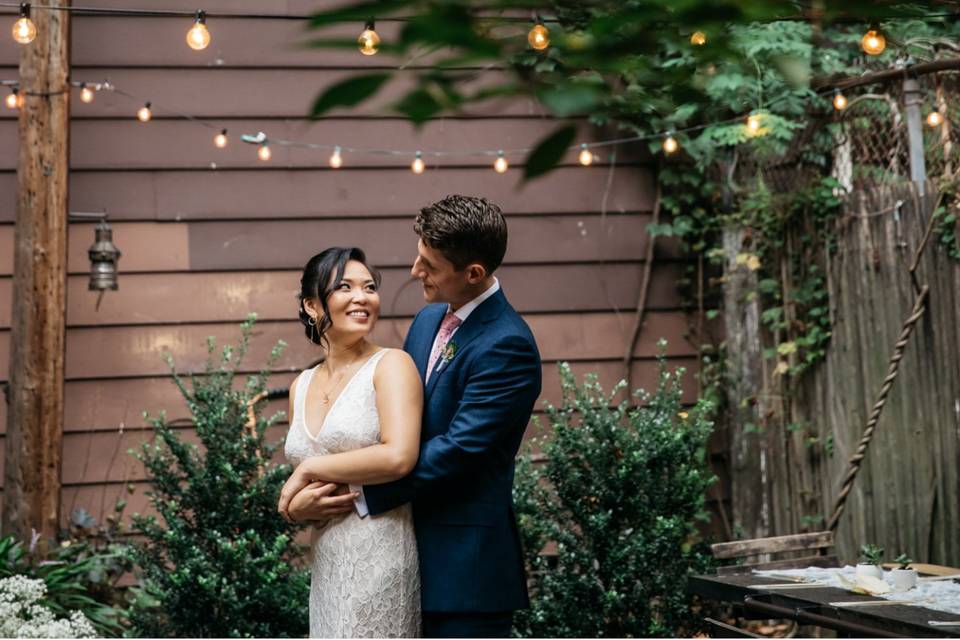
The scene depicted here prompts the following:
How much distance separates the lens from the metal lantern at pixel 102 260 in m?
5.43

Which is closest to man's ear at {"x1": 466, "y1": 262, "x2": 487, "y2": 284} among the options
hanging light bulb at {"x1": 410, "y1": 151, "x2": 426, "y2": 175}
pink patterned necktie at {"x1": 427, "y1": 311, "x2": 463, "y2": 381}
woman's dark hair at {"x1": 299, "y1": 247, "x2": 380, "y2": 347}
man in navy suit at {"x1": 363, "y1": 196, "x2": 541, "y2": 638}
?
man in navy suit at {"x1": 363, "y1": 196, "x2": 541, "y2": 638}

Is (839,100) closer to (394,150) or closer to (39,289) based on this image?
(394,150)

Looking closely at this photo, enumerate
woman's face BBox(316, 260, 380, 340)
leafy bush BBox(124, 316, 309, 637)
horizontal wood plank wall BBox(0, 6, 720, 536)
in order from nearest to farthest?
woman's face BBox(316, 260, 380, 340), leafy bush BBox(124, 316, 309, 637), horizontal wood plank wall BBox(0, 6, 720, 536)

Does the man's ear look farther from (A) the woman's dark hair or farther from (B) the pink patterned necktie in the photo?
(A) the woman's dark hair

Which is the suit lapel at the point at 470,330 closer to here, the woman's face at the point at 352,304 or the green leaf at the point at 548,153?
the woman's face at the point at 352,304

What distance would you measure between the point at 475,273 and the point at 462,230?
0.42ft

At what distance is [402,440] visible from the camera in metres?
2.48

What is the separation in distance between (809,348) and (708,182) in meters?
1.17

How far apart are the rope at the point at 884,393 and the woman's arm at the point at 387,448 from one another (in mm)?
3029

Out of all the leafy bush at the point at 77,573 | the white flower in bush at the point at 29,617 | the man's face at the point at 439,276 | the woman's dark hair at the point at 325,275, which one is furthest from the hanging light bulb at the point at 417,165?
the man's face at the point at 439,276

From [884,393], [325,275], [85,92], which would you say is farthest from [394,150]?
[325,275]

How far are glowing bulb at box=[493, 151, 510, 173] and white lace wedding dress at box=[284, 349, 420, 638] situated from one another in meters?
3.24

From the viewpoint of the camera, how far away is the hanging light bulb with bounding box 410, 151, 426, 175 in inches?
229

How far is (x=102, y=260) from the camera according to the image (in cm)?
546
